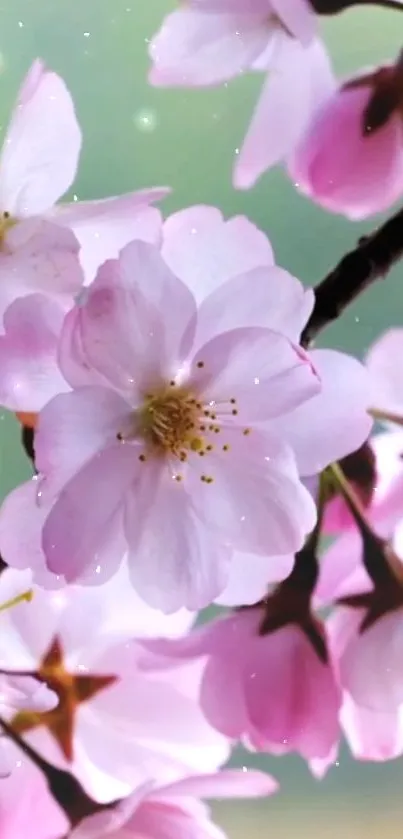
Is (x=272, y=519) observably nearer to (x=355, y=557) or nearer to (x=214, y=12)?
(x=355, y=557)

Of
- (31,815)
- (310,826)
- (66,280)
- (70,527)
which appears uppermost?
(66,280)

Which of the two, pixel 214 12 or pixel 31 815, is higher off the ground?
pixel 214 12

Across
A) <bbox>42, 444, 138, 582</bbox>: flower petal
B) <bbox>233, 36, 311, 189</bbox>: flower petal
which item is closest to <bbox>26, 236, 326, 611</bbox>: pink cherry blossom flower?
<bbox>42, 444, 138, 582</bbox>: flower petal

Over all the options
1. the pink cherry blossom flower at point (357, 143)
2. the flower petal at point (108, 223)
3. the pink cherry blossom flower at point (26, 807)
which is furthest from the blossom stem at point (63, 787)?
the pink cherry blossom flower at point (357, 143)

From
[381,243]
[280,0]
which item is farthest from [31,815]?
[280,0]

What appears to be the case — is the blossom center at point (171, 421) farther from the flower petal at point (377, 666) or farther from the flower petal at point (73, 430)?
the flower petal at point (377, 666)
